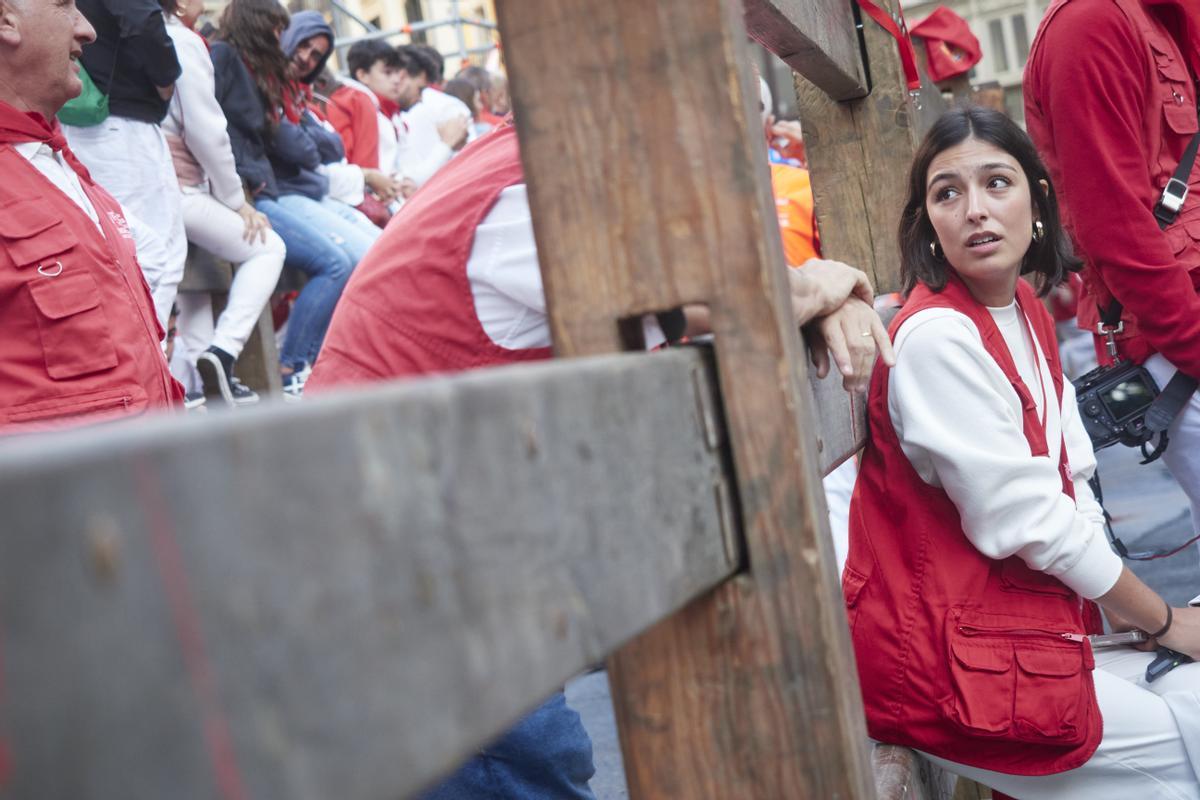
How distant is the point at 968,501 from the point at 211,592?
182cm

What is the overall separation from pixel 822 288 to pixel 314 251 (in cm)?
377

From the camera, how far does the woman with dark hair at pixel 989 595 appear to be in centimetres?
213

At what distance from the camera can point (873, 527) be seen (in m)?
2.30

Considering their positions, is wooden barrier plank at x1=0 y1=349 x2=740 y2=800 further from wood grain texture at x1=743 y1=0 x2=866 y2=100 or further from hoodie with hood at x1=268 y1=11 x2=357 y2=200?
hoodie with hood at x1=268 y1=11 x2=357 y2=200

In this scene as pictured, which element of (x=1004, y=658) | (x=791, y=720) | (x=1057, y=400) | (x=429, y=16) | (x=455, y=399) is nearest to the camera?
(x=455, y=399)

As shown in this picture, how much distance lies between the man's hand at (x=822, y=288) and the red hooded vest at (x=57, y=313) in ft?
4.85

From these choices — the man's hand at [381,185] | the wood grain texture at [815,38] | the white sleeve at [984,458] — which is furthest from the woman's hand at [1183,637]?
the man's hand at [381,185]

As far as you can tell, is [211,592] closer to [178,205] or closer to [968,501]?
[968,501]

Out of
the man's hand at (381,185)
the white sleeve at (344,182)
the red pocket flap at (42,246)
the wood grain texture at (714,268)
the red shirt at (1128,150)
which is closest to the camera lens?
the wood grain texture at (714,268)

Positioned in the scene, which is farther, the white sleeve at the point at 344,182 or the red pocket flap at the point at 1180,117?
the white sleeve at the point at 344,182

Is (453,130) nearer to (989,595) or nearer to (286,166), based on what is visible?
(286,166)

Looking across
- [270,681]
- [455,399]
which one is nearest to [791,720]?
[455,399]

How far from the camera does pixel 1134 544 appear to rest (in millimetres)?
5023

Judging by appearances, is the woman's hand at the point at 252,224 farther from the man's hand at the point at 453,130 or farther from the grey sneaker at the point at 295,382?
the man's hand at the point at 453,130
